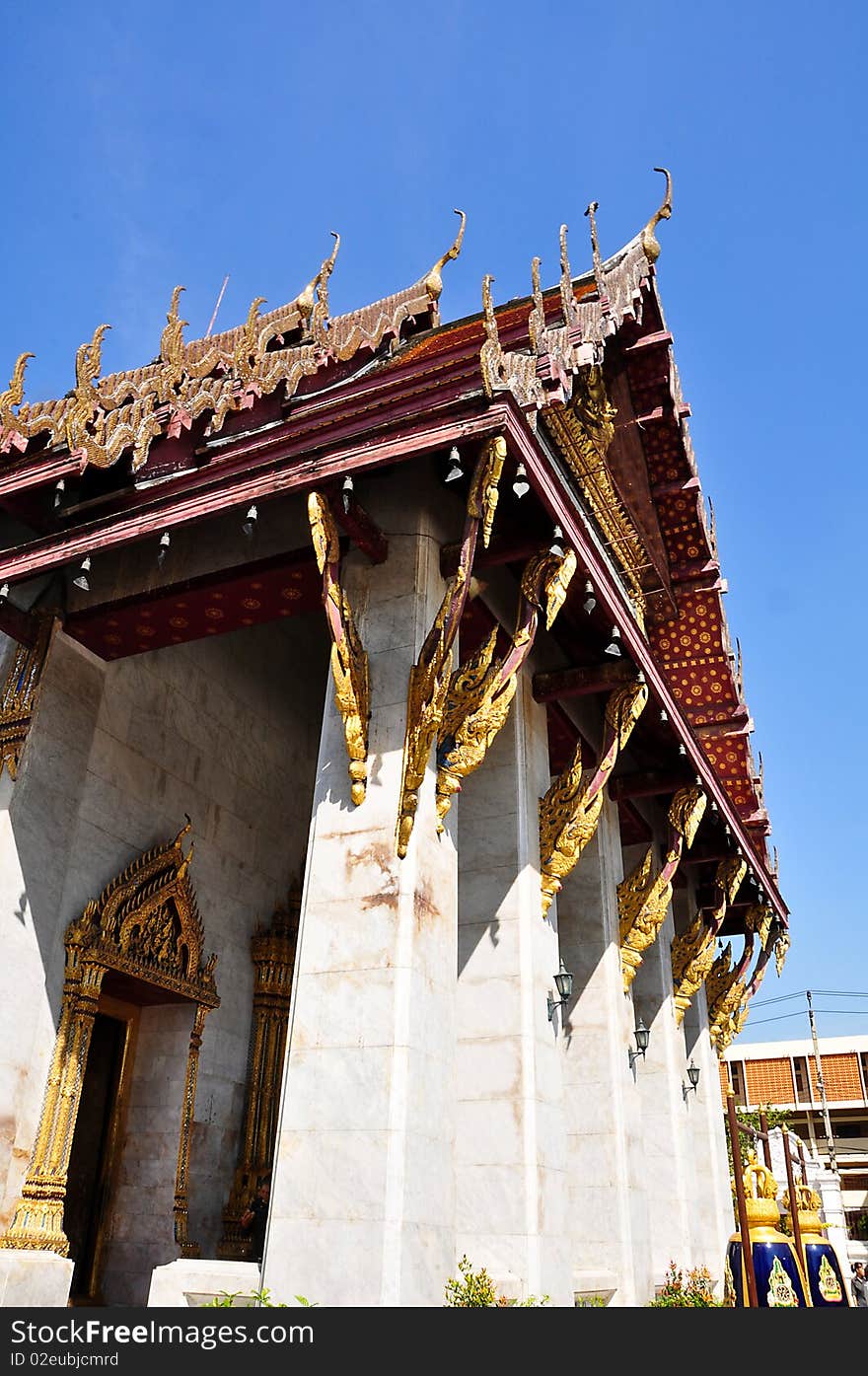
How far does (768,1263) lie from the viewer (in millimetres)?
5391

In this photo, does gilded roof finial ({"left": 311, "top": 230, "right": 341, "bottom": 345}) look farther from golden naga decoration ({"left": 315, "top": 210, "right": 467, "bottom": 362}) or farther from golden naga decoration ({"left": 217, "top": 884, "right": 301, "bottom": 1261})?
golden naga decoration ({"left": 217, "top": 884, "right": 301, "bottom": 1261})

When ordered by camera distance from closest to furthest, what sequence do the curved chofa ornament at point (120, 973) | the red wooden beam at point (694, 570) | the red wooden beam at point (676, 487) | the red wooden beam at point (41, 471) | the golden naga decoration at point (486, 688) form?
the golden naga decoration at point (486, 688)
the curved chofa ornament at point (120, 973)
the red wooden beam at point (41, 471)
the red wooden beam at point (676, 487)
the red wooden beam at point (694, 570)

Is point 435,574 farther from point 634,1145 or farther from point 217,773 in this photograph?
point 634,1145

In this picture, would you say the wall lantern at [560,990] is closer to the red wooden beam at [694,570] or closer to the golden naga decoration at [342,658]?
the golden naga decoration at [342,658]

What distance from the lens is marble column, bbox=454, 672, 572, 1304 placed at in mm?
5902

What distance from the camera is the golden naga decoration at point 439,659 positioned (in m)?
5.41

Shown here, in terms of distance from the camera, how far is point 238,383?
6645 mm

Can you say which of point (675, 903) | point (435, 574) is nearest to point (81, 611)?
point (435, 574)

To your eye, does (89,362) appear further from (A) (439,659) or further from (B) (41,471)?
(A) (439,659)

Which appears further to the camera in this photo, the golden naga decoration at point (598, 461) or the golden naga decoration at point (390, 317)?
the golden naga decoration at point (598, 461)

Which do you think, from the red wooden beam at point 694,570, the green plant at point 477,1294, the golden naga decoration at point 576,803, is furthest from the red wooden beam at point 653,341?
the green plant at point 477,1294

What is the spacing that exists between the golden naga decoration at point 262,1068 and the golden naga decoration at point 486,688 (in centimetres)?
387

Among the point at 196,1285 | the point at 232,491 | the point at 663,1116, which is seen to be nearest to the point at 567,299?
the point at 232,491

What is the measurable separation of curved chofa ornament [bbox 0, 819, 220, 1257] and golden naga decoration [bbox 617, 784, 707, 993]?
3.63 metres
